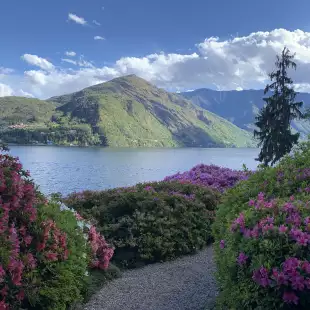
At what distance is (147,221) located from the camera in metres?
8.90

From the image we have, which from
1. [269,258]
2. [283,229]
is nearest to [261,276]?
[269,258]

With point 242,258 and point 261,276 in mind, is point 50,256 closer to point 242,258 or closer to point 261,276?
point 242,258

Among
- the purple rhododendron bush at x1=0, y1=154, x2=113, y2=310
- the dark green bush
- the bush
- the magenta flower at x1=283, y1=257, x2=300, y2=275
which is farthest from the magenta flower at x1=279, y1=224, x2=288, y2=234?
the bush

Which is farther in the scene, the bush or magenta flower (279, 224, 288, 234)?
the bush

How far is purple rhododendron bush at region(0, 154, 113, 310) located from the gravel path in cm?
80

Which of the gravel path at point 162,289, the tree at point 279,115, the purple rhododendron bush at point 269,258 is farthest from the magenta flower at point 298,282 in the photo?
the tree at point 279,115

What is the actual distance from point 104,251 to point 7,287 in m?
2.81

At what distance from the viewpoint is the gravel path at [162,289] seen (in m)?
5.98

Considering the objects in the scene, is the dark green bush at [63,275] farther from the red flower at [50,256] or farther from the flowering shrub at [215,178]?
the flowering shrub at [215,178]

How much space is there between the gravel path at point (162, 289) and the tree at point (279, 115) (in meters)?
26.4

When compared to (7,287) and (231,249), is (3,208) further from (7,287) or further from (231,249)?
(231,249)

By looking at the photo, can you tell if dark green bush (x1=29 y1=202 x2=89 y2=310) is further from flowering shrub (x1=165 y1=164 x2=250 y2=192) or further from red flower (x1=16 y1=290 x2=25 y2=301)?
flowering shrub (x1=165 y1=164 x2=250 y2=192)

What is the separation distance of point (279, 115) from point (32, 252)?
31647mm

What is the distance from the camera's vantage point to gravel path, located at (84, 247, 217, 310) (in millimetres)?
5977
